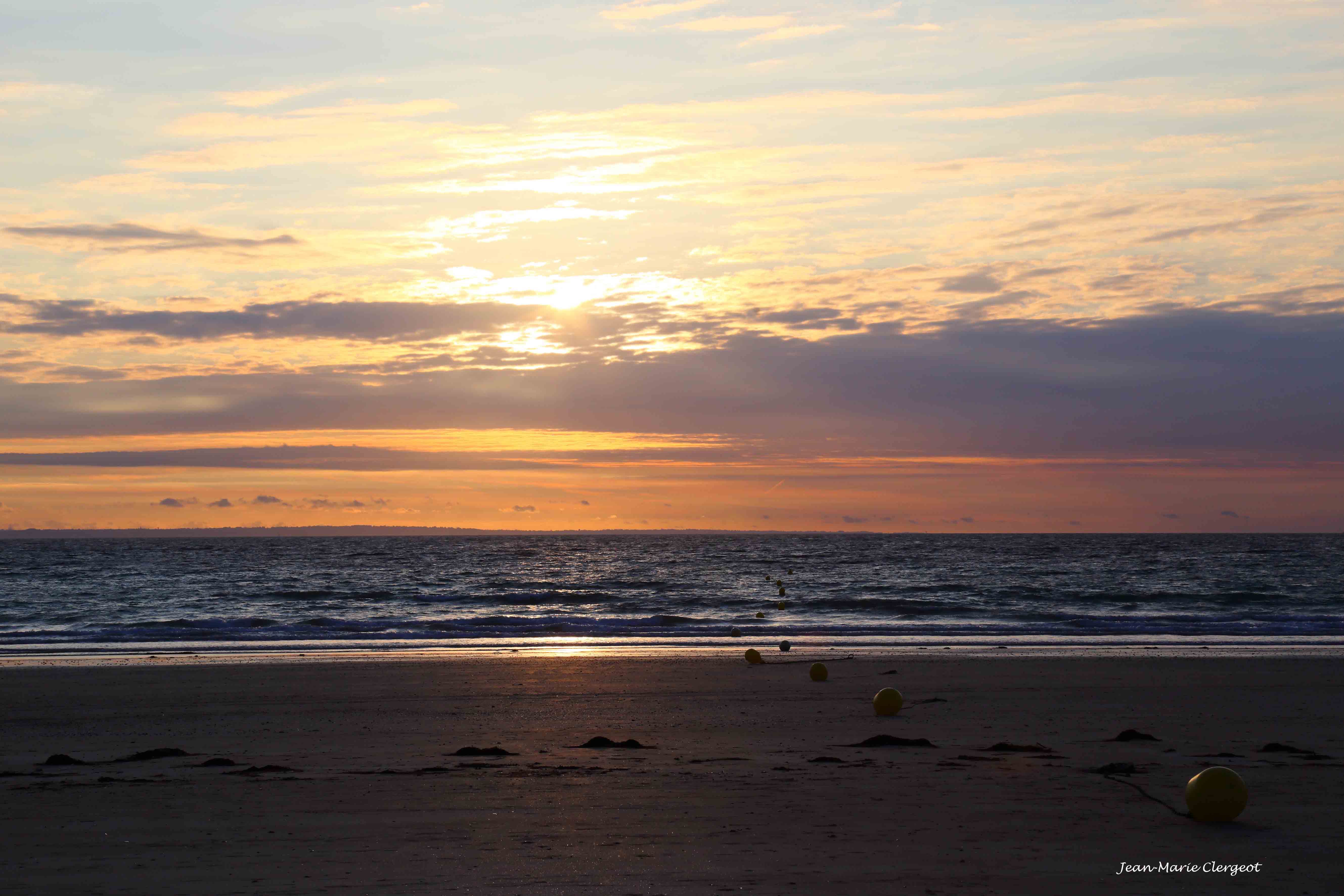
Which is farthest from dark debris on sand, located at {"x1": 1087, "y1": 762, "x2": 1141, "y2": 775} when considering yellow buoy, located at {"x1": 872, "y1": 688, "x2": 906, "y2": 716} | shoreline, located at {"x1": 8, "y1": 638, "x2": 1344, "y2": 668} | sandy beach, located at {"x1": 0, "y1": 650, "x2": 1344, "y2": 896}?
shoreline, located at {"x1": 8, "y1": 638, "x2": 1344, "y2": 668}

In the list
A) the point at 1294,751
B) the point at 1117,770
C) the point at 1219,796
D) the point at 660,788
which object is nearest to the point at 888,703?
the point at 1117,770

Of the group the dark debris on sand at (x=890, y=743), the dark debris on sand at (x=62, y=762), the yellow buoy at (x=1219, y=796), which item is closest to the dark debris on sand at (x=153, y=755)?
the dark debris on sand at (x=62, y=762)

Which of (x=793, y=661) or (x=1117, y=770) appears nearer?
(x=1117, y=770)

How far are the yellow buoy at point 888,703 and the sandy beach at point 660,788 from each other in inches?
11.6

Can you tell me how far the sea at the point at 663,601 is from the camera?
2980 cm

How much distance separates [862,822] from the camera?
27.5 feet

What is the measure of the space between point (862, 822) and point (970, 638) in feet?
70.8

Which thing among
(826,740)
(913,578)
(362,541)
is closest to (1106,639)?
(826,740)

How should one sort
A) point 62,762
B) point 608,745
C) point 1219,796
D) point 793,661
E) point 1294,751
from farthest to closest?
1. point 793,661
2. point 608,745
3. point 1294,751
4. point 62,762
5. point 1219,796

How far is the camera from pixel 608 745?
11.8 metres

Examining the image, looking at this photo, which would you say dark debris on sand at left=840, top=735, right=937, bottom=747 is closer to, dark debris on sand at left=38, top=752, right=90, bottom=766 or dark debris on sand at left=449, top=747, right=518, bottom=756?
dark debris on sand at left=449, top=747, right=518, bottom=756

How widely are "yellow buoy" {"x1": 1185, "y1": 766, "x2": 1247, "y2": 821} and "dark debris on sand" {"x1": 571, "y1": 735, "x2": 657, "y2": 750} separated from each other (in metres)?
5.90

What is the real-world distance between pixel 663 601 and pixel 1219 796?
38.1m
